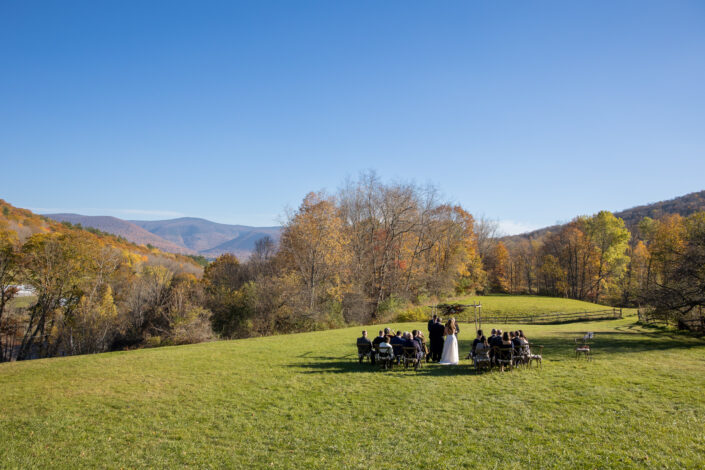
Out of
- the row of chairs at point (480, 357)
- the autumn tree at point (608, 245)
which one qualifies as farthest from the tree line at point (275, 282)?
the row of chairs at point (480, 357)

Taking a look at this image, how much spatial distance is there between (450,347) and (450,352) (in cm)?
18

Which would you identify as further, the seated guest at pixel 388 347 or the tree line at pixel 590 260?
the tree line at pixel 590 260

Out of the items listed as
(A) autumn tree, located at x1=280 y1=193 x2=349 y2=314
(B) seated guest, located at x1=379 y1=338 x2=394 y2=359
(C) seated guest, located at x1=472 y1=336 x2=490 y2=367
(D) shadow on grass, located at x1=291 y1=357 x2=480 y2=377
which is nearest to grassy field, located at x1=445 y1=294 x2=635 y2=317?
(A) autumn tree, located at x1=280 y1=193 x2=349 y2=314

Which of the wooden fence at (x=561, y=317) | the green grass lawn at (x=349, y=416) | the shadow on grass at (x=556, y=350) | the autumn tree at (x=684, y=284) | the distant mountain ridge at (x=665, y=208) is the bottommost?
the wooden fence at (x=561, y=317)

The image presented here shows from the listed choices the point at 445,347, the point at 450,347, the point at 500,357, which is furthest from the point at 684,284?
the point at 445,347

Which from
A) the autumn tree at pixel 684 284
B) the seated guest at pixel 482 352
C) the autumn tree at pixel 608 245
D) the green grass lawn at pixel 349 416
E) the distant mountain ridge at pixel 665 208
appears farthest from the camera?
the distant mountain ridge at pixel 665 208

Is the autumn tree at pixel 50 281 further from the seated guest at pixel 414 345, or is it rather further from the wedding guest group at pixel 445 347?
the seated guest at pixel 414 345

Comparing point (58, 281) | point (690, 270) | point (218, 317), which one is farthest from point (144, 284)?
point (690, 270)

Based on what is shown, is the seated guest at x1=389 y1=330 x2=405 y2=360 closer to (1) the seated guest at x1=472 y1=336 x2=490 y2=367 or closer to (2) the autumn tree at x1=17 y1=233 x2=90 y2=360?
(1) the seated guest at x1=472 y1=336 x2=490 y2=367

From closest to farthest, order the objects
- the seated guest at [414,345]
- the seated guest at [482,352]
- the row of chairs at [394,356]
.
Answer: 1. the seated guest at [482,352]
2. the seated guest at [414,345]
3. the row of chairs at [394,356]

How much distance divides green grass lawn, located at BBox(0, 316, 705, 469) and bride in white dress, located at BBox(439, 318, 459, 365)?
2.33 ft

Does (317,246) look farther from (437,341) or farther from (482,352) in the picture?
(482,352)

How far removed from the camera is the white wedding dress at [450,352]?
1353cm

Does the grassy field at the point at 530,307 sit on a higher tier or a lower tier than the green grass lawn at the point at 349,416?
lower
